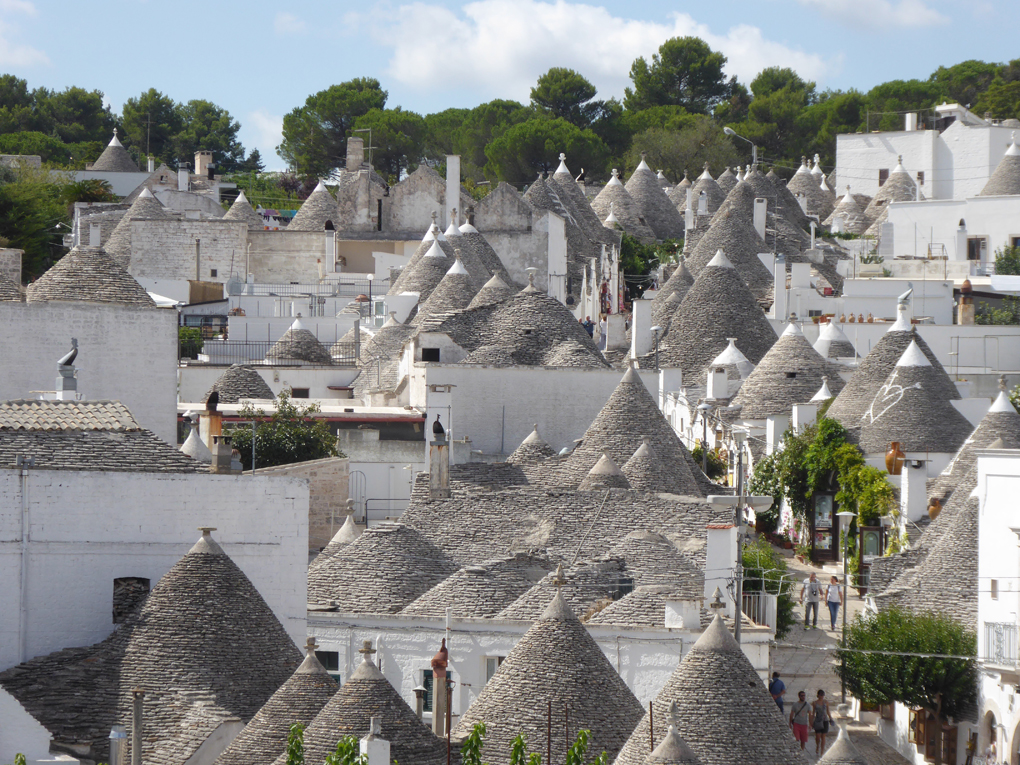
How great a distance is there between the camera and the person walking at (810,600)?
3053 cm

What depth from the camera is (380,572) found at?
26672 mm

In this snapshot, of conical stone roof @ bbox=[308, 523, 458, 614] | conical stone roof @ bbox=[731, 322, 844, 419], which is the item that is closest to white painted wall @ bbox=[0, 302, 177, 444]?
conical stone roof @ bbox=[308, 523, 458, 614]

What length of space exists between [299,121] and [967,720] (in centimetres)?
6990

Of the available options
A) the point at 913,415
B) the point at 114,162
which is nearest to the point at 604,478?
the point at 913,415

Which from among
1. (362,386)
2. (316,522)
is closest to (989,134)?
(362,386)

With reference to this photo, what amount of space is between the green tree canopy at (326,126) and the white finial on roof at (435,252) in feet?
123

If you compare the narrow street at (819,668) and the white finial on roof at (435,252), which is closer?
the narrow street at (819,668)

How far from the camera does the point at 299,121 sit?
9200 centimetres

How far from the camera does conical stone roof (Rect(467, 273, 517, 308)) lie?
44.4 metres

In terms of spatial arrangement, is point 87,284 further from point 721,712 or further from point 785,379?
point 785,379

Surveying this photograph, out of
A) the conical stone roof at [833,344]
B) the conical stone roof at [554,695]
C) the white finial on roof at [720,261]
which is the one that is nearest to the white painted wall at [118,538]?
the conical stone roof at [554,695]

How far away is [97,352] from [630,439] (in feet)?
29.9

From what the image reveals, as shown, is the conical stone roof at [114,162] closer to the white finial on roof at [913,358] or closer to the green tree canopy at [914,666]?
the white finial on roof at [913,358]

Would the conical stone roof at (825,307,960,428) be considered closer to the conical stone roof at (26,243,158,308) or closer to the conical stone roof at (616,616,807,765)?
the conical stone roof at (26,243,158,308)
